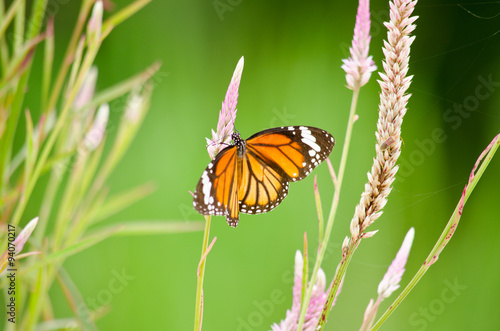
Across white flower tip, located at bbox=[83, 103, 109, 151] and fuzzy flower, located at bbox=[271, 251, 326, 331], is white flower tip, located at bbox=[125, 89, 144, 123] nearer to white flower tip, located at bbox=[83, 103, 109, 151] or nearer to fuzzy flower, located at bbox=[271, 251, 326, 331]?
white flower tip, located at bbox=[83, 103, 109, 151]

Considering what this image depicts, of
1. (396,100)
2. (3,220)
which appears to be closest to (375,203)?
(396,100)

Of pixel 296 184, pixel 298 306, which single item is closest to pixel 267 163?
pixel 298 306

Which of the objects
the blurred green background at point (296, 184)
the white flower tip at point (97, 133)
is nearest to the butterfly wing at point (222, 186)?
the white flower tip at point (97, 133)

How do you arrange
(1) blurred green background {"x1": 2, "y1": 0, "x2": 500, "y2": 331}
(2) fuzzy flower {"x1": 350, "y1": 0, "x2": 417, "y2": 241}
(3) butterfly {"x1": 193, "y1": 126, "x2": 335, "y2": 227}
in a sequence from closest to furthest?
(2) fuzzy flower {"x1": 350, "y1": 0, "x2": 417, "y2": 241}, (3) butterfly {"x1": 193, "y1": 126, "x2": 335, "y2": 227}, (1) blurred green background {"x1": 2, "y1": 0, "x2": 500, "y2": 331}

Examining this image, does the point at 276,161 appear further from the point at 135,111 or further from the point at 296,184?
the point at 296,184

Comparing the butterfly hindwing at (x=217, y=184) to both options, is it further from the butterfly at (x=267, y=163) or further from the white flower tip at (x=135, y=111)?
the white flower tip at (x=135, y=111)

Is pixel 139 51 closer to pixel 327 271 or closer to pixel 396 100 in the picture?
pixel 327 271

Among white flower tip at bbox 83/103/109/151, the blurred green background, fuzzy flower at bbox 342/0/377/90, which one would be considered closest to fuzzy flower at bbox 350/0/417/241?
fuzzy flower at bbox 342/0/377/90
